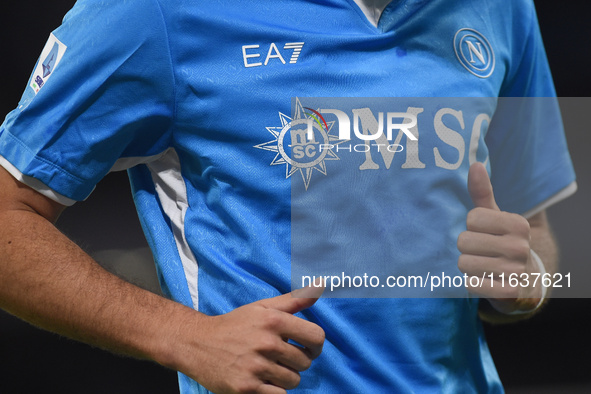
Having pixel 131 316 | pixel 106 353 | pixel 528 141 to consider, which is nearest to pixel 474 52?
pixel 528 141

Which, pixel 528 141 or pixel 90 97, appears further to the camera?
pixel 528 141

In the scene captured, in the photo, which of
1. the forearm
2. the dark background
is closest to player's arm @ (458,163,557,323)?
the forearm

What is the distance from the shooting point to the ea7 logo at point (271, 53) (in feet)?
1.99

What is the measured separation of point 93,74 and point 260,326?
0.31 metres

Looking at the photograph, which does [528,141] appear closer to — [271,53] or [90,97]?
[271,53]

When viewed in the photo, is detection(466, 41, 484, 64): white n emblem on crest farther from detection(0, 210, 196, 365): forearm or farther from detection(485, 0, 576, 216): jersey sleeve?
detection(0, 210, 196, 365): forearm

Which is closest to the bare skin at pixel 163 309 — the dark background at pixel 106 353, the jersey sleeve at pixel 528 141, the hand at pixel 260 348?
the hand at pixel 260 348

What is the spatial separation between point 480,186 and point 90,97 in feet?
1.40

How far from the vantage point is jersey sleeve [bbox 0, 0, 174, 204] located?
0.57 metres

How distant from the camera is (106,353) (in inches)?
49.1

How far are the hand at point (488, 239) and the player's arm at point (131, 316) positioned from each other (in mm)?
201

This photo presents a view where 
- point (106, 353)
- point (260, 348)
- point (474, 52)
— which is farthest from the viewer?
point (106, 353)

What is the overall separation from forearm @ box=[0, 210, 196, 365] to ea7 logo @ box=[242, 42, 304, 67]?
0.28 metres

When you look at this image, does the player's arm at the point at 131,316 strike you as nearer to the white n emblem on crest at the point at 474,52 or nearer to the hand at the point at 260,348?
the hand at the point at 260,348
